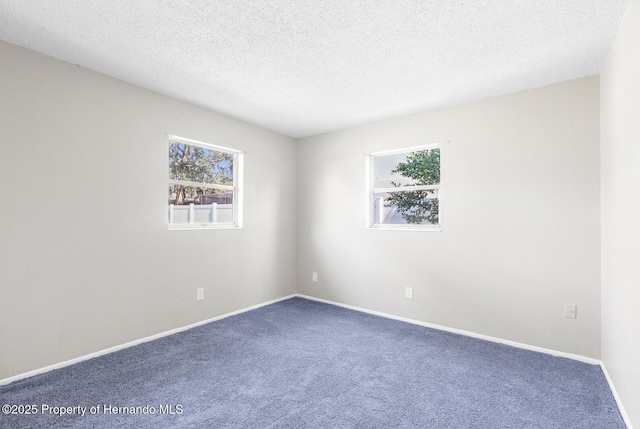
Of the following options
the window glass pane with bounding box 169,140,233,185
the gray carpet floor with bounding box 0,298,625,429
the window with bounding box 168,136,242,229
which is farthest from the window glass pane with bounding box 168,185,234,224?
the gray carpet floor with bounding box 0,298,625,429

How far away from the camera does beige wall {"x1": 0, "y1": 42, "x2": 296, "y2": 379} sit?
7.39ft

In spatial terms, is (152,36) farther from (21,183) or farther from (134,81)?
(21,183)

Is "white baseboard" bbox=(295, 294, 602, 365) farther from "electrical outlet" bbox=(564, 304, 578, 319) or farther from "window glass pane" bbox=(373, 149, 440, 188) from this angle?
"window glass pane" bbox=(373, 149, 440, 188)

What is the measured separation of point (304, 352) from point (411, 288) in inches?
57.6

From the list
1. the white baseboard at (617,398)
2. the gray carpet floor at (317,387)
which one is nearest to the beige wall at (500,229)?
the white baseboard at (617,398)

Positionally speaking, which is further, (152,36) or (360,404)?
(152,36)

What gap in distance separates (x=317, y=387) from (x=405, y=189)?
2.37 metres

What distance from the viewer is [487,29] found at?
203cm

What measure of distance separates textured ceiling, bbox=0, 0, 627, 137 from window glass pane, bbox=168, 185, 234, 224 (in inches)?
39.4

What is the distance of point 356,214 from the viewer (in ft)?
13.4

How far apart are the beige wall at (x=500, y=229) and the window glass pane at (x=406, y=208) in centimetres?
17

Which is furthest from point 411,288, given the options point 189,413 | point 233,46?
point 233,46

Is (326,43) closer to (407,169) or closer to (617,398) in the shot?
(407,169)

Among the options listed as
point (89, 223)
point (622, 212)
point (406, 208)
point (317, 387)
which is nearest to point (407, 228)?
point (406, 208)
